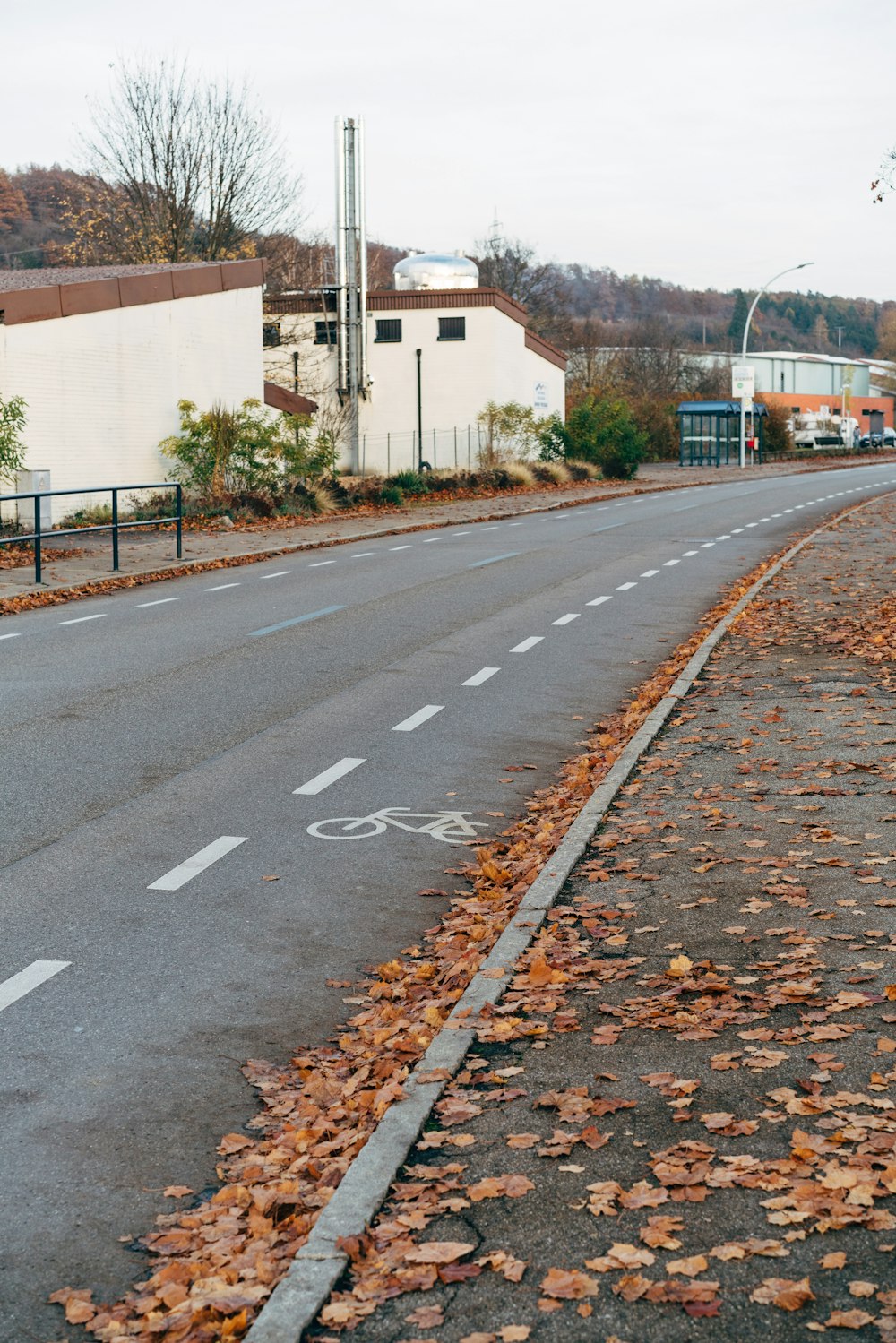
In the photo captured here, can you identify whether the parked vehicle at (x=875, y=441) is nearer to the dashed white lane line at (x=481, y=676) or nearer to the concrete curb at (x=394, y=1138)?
the dashed white lane line at (x=481, y=676)

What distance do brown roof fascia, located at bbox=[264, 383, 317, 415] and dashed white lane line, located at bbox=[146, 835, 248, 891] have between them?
34.7 meters

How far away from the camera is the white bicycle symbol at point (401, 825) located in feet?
25.4

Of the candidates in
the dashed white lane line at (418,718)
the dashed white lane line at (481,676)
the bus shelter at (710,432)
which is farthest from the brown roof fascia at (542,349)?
the dashed white lane line at (418,718)

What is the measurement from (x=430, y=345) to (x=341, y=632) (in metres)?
39.7

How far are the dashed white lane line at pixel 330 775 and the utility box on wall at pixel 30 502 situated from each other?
55.5 ft

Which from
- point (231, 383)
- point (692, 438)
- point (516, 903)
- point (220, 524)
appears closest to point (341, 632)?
point (516, 903)

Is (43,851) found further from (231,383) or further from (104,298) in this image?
(231,383)

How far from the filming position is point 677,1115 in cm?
425

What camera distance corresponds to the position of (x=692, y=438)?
230ft

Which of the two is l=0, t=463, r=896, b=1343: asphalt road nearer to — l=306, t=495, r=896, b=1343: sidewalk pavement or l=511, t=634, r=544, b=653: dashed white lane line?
l=511, t=634, r=544, b=653: dashed white lane line

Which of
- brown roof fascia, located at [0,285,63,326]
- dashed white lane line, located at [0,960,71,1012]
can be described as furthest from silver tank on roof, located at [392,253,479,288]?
dashed white lane line, located at [0,960,71,1012]

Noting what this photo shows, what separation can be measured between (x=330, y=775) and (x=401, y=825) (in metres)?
1.19

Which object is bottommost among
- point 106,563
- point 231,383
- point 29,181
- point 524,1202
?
point 524,1202

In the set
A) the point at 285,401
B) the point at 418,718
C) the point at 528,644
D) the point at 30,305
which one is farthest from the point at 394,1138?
the point at 285,401
